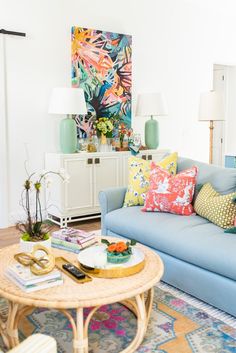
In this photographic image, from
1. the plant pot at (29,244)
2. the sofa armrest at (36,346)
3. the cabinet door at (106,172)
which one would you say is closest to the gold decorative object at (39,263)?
the plant pot at (29,244)

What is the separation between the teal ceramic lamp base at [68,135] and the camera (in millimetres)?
4379

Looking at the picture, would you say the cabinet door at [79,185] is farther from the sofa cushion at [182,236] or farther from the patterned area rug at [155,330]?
the patterned area rug at [155,330]

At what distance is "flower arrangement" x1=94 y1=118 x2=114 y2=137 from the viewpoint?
480cm

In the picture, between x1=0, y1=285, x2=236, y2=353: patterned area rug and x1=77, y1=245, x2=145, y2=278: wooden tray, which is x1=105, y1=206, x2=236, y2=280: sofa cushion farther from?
x1=77, y1=245, x2=145, y2=278: wooden tray

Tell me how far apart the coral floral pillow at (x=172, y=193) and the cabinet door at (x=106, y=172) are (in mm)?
1466

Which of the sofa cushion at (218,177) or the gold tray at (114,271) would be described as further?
the sofa cushion at (218,177)

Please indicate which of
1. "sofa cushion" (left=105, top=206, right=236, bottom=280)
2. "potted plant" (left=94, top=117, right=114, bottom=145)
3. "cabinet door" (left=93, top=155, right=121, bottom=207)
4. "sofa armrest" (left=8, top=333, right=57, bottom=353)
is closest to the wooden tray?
"sofa cushion" (left=105, top=206, right=236, bottom=280)

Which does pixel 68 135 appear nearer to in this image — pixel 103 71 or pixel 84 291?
pixel 103 71

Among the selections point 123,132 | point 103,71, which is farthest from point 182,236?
point 103,71

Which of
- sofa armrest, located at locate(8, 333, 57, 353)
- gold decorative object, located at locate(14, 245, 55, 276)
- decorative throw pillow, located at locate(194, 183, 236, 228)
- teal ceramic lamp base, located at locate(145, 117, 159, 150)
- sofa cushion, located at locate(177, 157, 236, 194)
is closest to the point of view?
sofa armrest, located at locate(8, 333, 57, 353)

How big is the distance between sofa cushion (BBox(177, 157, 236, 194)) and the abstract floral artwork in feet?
6.16

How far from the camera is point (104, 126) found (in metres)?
4.81

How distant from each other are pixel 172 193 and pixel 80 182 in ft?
5.30

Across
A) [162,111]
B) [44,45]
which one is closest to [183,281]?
[162,111]
